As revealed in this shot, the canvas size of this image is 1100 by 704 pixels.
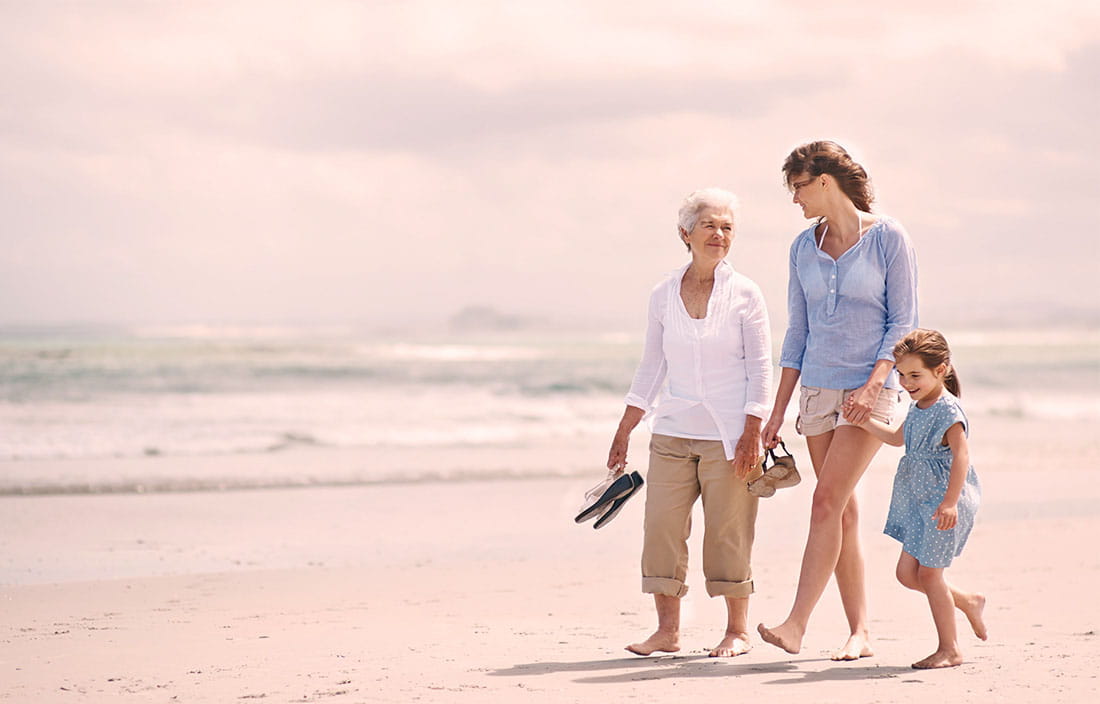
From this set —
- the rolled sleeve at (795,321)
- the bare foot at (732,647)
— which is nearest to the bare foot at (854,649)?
the bare foot at (732,647)

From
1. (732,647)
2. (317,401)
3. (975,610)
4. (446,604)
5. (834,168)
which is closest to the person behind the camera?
(834,168)

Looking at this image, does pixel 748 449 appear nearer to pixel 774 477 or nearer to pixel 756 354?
pixel 774 477

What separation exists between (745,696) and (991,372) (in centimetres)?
2740

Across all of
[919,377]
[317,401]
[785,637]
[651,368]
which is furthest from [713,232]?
[317,401]

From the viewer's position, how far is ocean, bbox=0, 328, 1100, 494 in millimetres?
13312

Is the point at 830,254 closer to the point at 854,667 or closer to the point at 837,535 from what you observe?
the point at 837,535

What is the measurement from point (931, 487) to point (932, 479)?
0.09 ft

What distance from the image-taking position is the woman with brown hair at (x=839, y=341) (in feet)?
12.6

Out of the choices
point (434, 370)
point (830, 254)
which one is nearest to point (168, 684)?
point (830, 254)

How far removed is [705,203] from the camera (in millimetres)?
4031

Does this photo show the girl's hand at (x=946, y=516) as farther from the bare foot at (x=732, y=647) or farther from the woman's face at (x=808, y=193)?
the woman's face at (x=808, y=193)

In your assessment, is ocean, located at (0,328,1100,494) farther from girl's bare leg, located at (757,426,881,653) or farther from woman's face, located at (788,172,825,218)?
woman's face, located at (788,172,825,218)

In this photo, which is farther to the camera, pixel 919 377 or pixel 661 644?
pixel 661 644

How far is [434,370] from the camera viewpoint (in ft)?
89.9
